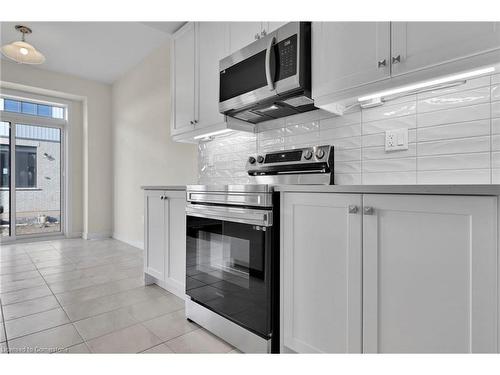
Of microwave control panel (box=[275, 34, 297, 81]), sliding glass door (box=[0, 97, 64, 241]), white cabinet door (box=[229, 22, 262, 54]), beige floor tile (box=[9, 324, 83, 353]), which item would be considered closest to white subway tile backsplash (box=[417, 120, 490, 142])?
microwave control panel (box=[275, 34, 297, 81])

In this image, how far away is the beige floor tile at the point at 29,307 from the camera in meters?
2.01

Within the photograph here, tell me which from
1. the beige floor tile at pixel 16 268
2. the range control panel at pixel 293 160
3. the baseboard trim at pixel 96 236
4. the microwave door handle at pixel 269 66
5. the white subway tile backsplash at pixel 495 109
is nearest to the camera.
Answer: the white subway tile backsplash at pixel 495 109

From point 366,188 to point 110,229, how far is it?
5063 millimetres

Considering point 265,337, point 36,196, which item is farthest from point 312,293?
point 36,196

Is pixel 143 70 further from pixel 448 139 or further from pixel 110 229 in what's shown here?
pixel 448 139

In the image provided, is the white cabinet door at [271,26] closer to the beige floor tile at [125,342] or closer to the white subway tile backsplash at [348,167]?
the white subway tile backsplash at [348,167]

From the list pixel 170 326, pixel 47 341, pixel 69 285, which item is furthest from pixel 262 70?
pixel 69 285

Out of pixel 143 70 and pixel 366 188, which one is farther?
pixel 143 70

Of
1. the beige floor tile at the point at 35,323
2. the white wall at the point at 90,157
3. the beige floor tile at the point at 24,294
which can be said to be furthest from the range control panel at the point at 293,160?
the white wall at the point at 90,157

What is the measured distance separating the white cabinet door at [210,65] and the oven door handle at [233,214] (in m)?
0.74

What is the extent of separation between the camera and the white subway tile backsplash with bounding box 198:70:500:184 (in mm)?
1316

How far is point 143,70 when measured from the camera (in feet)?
13.7

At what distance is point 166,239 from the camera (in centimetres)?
235

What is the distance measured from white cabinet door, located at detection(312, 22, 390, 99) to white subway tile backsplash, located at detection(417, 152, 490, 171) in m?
0.50
